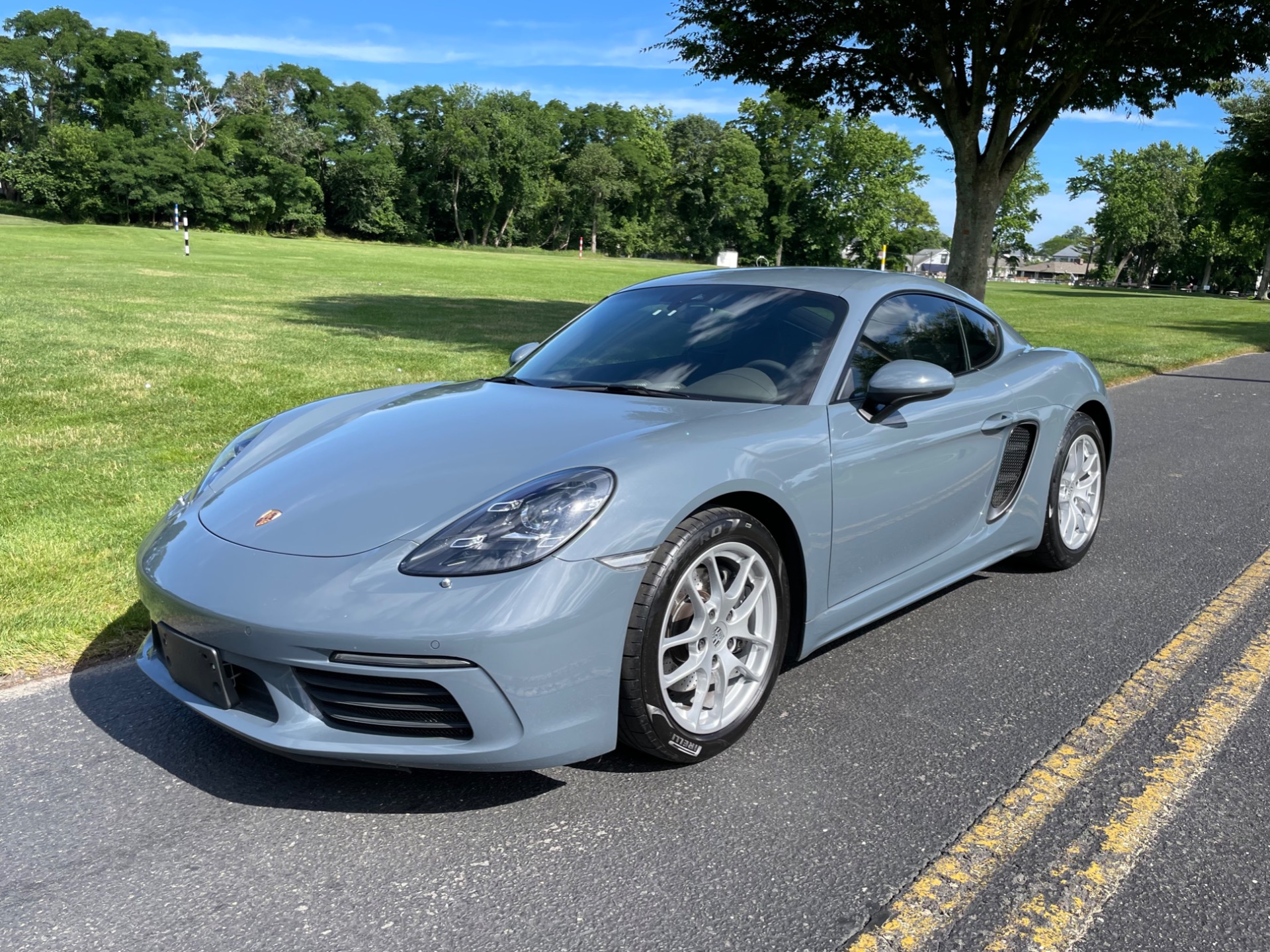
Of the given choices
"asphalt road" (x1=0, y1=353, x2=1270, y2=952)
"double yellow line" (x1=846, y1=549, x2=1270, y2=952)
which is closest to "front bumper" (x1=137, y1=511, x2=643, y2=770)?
"asphalt road" (x1=0, y1=353, x2=1270, y2=952)

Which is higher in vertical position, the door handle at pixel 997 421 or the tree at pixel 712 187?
the tree at pixel 712 187

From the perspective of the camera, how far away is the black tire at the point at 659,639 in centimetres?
256

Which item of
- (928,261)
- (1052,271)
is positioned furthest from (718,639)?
(1052,271)

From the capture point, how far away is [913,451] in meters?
3.49

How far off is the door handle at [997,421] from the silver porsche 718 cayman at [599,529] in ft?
0.05

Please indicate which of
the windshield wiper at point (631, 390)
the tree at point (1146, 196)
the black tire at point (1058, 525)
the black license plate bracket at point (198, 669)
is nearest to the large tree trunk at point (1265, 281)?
the tree at point (1146, 196)

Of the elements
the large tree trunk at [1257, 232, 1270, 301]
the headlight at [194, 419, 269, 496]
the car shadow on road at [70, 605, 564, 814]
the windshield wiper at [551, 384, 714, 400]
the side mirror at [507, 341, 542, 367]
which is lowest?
the car shadow on road at [70, 605, 564, 814]

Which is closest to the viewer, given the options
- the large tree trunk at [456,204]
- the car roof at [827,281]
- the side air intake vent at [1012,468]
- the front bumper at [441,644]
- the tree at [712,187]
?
the front bumper at [441,644]

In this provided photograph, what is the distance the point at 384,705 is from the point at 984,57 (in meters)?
14.1

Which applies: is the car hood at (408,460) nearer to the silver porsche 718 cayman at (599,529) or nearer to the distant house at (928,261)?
the silver porsche 718 cayman at (599,529)

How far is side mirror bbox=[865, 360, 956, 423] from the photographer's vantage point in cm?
331

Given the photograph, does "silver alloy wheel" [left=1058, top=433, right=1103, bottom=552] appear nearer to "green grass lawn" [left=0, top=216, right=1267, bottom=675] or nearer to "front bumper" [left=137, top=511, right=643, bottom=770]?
"front bumper" [left=137, top=511, right=643, bottom=770]

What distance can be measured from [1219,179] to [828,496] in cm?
5904

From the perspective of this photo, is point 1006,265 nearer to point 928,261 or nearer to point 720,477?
point 928,261
